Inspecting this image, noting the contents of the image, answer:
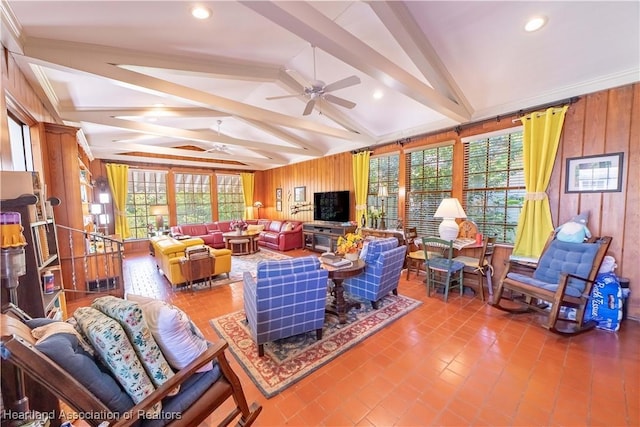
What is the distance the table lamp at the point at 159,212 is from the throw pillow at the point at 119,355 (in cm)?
675

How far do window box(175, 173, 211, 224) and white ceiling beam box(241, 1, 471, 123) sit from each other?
7.28 meters

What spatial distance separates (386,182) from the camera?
545 centimetres

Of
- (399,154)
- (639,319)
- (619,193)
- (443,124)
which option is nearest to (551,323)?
(639,319)

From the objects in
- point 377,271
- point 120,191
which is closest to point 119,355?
point 377,271

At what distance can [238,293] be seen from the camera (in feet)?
12.2

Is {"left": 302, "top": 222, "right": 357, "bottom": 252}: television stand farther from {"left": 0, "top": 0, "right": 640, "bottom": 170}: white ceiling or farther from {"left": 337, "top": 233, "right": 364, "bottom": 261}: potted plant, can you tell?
{"left": 0, "top": 0, "right": 640, "bottom": 170}: white ceiling

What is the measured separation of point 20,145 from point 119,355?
10.5 feet

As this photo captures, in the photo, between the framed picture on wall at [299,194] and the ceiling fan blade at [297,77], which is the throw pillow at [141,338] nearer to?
the ceiling fan blade at [297,77]

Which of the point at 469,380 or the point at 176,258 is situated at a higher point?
the point at 176,258

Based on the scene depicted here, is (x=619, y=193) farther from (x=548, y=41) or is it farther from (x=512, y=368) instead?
(x=512, y=368)

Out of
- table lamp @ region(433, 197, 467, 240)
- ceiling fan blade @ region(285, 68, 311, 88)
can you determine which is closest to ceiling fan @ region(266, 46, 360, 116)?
ceiling fan blade @ region(285, 68, 311, 88)

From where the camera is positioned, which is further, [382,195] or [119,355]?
[382,195]

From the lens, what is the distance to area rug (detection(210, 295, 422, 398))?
199 cm

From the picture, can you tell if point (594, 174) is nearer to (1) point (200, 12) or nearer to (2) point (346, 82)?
(2) point (346, 82)
